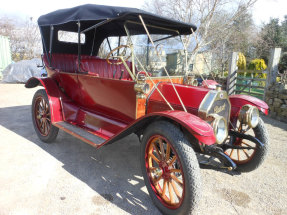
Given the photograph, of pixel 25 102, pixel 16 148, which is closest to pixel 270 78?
pixel 16 148

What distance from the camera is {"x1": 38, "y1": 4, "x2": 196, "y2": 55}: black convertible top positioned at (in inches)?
91.6

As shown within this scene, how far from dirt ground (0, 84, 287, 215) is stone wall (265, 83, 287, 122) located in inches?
74.7

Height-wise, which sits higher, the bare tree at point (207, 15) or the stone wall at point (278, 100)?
the bare tree at point (207, 15)

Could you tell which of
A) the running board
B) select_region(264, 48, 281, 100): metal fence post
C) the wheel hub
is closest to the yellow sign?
the wheel hub

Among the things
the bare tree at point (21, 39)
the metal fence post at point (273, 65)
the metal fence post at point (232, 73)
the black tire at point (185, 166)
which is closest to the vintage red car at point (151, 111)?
the black tire at point (185, 166)

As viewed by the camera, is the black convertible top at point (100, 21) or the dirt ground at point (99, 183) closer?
the dirt ground at point (99, 183)

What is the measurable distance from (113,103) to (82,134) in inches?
23.3

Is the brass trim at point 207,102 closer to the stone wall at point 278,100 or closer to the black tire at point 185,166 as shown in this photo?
the black tire at point 185,166

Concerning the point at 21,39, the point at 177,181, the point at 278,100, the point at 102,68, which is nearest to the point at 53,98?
the point at 102,68

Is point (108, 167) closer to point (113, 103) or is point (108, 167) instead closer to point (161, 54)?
point (113, 103)

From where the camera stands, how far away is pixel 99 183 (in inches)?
98.0

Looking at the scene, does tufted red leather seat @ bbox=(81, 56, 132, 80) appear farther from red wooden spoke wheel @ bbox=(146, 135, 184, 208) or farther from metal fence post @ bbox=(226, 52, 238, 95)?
metal fence post @ bbox=(226, 52, 238, 95)

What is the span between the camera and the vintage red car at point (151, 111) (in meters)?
1.88

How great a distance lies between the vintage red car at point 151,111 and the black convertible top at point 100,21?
0.04 feet
